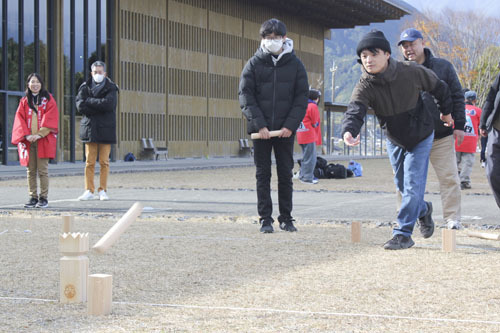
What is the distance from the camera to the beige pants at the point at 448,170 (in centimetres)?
810

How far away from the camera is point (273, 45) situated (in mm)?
8297

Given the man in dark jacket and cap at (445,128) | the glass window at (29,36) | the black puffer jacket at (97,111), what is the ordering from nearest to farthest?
the man in dark jacket and cap at (445,128), the black puffer jacket at (97,111), the glass window at (29,36)

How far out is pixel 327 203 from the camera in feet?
39.4

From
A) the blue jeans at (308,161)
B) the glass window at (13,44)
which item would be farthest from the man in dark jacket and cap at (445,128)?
the glass window at (13,44)

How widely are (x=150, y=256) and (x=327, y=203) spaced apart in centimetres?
573

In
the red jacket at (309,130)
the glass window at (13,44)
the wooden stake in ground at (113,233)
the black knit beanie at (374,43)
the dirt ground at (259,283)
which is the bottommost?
the dirt ground at (259,283)

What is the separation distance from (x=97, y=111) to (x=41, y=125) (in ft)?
3.74

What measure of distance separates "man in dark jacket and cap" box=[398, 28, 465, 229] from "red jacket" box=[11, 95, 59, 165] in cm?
495

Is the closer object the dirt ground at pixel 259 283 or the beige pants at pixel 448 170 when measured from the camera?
the dirt ground at pixel 259 283

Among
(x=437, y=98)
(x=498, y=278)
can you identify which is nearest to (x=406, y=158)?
(x=437, y=98)

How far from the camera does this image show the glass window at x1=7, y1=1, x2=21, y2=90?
28.5 meters

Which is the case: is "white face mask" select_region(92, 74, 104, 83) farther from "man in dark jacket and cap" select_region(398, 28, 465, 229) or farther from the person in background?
the person in background

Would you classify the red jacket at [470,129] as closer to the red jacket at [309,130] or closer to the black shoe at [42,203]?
the red jacket at [309,130]

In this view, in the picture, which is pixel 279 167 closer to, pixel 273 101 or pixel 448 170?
pixel 273 101
